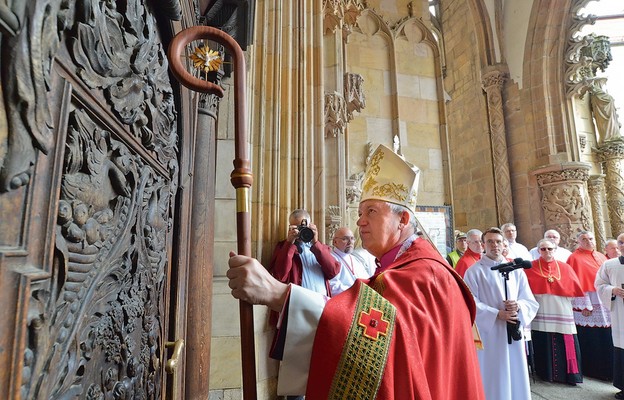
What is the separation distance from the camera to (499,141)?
1008 cm

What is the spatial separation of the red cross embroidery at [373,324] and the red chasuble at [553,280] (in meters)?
5.26

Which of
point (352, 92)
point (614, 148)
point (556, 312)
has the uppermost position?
point (352, 92)

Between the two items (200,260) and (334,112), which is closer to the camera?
(200,260)

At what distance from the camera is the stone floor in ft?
16.0

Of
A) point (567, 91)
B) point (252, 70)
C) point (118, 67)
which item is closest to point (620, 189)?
point (567, 91)

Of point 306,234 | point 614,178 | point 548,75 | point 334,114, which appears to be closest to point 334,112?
point 334,114

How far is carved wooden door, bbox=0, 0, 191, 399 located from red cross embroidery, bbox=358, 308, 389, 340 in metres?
0.66

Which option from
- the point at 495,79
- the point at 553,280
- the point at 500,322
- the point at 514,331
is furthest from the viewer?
the point at 495,79

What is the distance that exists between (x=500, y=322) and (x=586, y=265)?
11.1ft

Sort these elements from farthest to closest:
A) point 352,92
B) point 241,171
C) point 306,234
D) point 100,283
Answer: point 352,92 < point 306,234 < point 241,171 < point 100,283

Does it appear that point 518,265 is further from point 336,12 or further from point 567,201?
point 567,201

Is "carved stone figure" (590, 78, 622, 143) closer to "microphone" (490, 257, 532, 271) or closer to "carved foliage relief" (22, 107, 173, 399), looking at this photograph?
"microphone" (490, 257, 532, 271)

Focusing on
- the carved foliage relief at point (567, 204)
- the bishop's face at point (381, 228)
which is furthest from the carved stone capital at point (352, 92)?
the carved foliage relief at point (567, 204)

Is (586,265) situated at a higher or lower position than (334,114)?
lower
